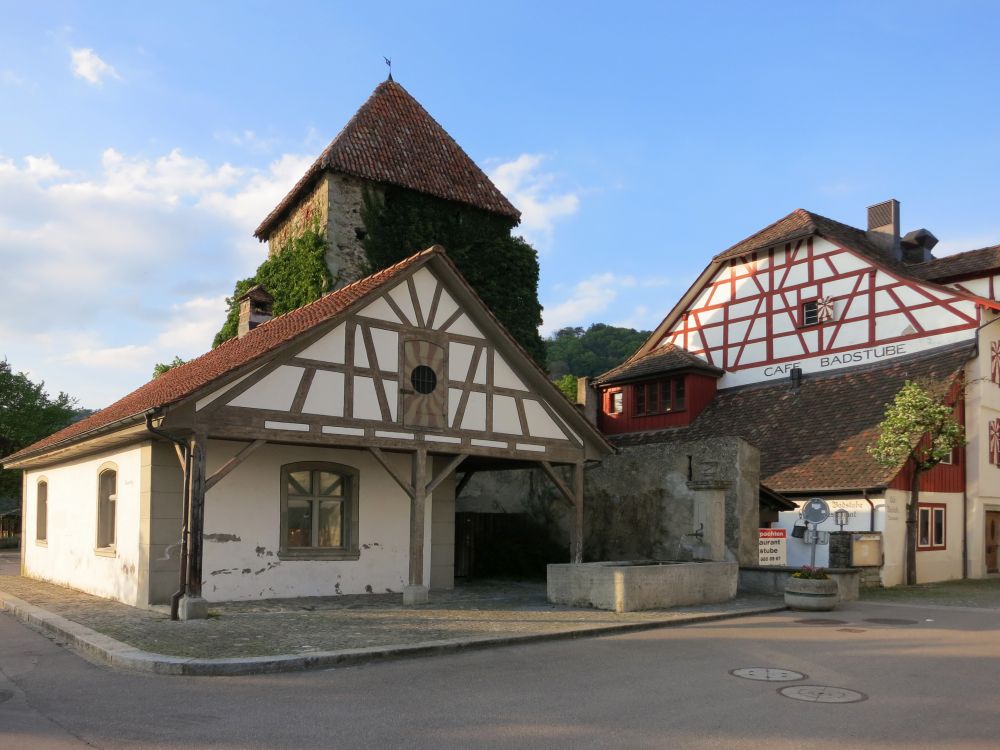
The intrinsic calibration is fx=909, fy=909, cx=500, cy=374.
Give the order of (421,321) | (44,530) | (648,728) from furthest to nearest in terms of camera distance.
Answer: (44,530) → (421,321) → (648,728)

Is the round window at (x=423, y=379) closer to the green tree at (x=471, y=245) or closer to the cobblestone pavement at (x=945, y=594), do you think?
the cobblestone pavement at (x=945, y=594)

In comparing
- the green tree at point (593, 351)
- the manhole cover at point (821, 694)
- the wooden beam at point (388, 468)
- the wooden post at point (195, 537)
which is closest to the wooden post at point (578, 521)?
the wooden beam at point (388, 468)

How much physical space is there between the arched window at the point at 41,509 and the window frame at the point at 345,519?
7.48 metres

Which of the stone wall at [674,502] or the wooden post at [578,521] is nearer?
the stone wall at [674,502]

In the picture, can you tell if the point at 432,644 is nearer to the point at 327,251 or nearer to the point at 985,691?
the point at 985,691

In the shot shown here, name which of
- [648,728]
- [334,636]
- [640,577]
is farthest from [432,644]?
[640,577]

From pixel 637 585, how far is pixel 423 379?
4.77 meters

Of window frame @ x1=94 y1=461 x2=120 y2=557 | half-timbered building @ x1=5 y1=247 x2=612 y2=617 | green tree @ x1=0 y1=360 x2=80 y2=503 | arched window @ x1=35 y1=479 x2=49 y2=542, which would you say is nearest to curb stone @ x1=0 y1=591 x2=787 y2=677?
half-timbered building @ x1=5 y1=247 x2=612 y2=617

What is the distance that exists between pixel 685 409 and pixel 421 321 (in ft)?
56.3

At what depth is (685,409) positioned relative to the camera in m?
30.5

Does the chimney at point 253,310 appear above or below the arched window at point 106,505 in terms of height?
above

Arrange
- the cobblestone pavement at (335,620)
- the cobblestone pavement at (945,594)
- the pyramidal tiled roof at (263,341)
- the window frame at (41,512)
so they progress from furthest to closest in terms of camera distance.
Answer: the window frame at (41,512) < the cobblestone pavement at (945,594) < the pyramidal tiled roof at (263,341) < the cobblestone pavement at (335,620)

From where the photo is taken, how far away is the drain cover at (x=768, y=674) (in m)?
8.52

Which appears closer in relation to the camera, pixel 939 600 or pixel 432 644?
pixel 432 644
